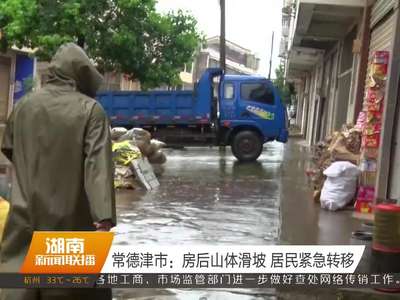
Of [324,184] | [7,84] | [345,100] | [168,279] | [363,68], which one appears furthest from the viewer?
[7,84]

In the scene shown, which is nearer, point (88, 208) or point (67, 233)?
point (67, 233)

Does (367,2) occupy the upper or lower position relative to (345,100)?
upper

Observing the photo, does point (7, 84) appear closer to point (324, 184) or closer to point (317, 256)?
point (324, 184)

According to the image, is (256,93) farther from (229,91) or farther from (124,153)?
(124,153)

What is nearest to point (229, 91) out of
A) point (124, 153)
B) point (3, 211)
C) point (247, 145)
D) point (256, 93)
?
point (256, 93)

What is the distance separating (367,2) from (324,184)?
5.00 meters

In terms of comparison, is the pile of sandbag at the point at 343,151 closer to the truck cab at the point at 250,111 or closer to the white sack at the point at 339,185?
the white sack at the point at 339,185

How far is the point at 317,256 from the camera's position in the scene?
9.85 ft

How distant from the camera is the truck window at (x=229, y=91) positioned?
689 inches

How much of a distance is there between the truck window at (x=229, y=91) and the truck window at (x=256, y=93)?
0.25 m

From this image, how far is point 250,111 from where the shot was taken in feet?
57.4

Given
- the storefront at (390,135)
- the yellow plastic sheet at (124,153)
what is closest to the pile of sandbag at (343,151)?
the storefront at (390,135)

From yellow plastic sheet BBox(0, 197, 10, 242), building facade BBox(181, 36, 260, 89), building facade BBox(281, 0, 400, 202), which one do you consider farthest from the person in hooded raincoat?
building facade BBox(181, 36, 260, 89)

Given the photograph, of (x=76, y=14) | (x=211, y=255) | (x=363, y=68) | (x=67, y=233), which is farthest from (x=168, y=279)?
Result: (x=76, y=14)
